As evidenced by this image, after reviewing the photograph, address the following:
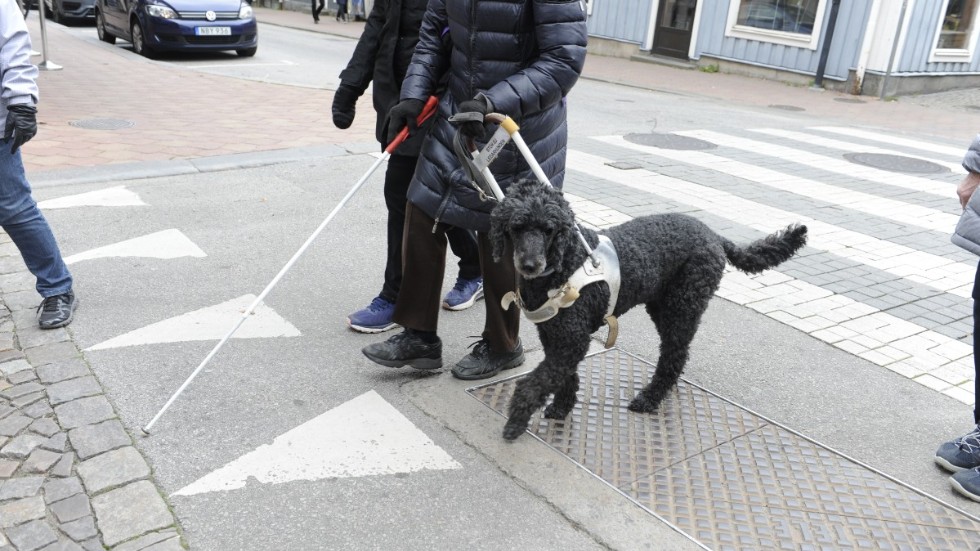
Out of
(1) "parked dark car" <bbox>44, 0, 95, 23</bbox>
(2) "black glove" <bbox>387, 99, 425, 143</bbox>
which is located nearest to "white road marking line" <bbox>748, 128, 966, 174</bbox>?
(2) "black glove" <bbox>387, 99, 425, 143</bbox>

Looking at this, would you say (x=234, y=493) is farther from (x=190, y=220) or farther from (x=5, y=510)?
(x=190, y=220)

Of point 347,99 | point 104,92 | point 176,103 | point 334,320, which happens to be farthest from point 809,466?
point 104,92

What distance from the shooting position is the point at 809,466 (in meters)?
3.05

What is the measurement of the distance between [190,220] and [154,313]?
1.62m

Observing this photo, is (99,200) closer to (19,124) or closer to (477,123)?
(19,124)

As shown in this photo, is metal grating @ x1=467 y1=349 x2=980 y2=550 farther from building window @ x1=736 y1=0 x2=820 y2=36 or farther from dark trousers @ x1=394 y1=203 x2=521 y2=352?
building window @ x1=736 y1=0 x2=820 y2=36

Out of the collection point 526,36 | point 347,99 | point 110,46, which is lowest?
point 110,46

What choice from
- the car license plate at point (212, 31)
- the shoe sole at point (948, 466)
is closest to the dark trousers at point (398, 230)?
the shoe sole at point (948, 466)

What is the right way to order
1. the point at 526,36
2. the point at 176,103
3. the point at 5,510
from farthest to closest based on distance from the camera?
1. the point at 176,103
2. the point at 526,36
3. the point at 5,510

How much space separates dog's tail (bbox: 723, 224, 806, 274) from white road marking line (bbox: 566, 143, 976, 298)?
7.86ft

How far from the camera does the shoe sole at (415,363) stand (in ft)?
11.5

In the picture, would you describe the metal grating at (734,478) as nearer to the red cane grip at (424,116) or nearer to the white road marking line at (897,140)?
the red cane grip at (424,116)

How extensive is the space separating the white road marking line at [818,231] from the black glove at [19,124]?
4.82m

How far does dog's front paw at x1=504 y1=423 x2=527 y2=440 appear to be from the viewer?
2979mm
